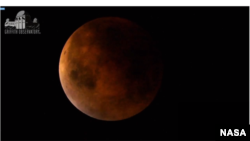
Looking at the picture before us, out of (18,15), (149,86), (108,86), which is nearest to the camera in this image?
(108,86)

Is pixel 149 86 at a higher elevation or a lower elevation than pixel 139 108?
higher

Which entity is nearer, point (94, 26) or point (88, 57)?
point (88, 57)

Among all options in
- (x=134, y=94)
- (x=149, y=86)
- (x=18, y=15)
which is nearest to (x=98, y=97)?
(x=134, y=94)

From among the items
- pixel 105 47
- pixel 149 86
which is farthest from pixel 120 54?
pixel 149 86

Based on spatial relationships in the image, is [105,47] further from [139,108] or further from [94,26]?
[139,108]

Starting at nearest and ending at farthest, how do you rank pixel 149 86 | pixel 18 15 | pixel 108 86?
pixel 108 86
pixel 149 86
pixel 18 15

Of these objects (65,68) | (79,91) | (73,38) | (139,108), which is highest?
(73,38)

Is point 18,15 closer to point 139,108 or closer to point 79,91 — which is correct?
point 79,91
